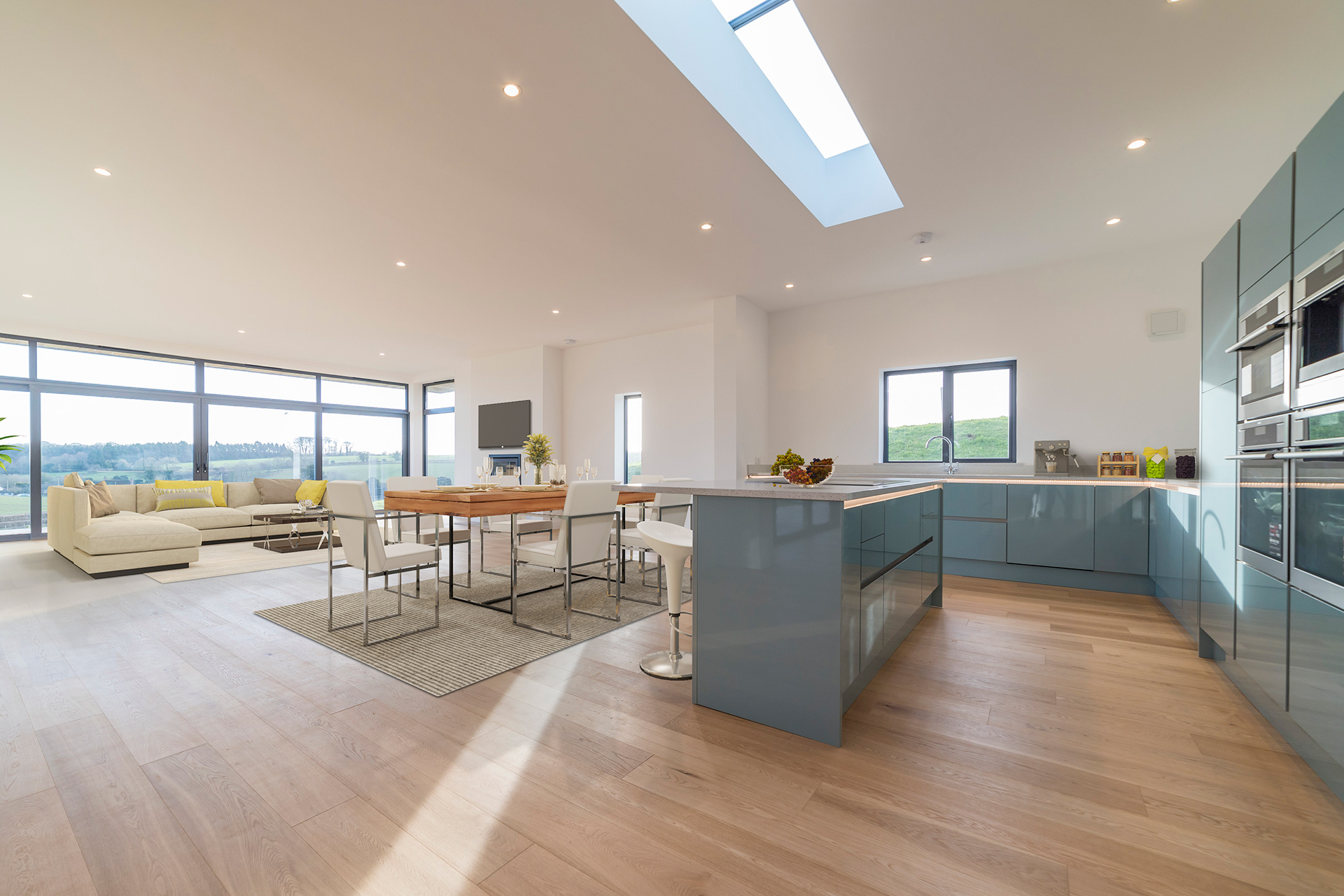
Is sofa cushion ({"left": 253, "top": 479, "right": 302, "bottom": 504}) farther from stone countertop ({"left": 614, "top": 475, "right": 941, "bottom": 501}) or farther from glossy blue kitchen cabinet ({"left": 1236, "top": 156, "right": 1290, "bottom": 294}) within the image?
glossy blue kitchen cabinet ({"left": 1236, "top": 156, "right": 1290, "bottom": 294})

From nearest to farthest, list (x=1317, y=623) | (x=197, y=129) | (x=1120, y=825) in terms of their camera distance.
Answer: (x=1120, y=825)
(x=1317, y=623)
(x=197, y=129)

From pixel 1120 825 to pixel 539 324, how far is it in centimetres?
646

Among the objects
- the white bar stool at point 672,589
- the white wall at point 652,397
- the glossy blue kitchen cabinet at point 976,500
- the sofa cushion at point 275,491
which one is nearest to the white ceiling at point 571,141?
the white wall at point 652,397

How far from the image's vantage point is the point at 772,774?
65.2 inches

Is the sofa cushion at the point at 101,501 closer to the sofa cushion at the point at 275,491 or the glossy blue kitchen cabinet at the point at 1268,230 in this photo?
the sofa cushion at the point at 275,491

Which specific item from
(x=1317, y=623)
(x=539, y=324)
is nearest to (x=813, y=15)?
(x=1317, y=623)

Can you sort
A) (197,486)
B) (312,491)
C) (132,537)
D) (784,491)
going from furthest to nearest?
(312,491), (197,486), (132,537), (784,491)

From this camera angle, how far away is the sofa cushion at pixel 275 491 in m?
7.59

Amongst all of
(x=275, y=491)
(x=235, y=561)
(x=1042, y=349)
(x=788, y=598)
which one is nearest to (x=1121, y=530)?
(x=1042, y=349)

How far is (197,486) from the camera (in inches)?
278

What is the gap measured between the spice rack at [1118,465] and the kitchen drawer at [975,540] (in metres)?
0.86

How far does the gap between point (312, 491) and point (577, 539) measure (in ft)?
21.3

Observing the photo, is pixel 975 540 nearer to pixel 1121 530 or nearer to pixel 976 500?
pixel 976 500

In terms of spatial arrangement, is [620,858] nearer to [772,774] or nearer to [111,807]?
[772,774]
